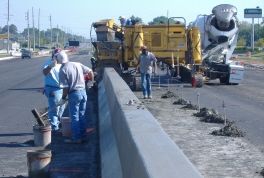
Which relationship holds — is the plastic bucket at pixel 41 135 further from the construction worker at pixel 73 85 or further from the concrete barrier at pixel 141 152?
the concrete barrier at pixel 141 152

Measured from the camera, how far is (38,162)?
9.13 meters

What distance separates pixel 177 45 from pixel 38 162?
766 inches

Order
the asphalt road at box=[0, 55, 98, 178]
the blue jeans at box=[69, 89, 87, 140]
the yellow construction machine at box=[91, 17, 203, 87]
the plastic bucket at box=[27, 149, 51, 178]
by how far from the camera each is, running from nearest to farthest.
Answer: the plastic bucket at box=[27, 149, 51, 178], the asphalt road at box=[0, 55, 98, 178], the blue jeans at box=[69, 89, 87, 140], the yellow construction machine at box=[91, 17, 203, 87]

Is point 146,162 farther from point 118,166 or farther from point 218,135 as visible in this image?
point 218,135

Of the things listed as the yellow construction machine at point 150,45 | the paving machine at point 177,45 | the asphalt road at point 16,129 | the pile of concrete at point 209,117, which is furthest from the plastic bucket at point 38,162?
the yellow construction machine at point 150,45

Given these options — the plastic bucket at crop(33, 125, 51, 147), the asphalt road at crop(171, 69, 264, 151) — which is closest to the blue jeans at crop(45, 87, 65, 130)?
the plastic bucket at crop(33, 125, 51, 147)

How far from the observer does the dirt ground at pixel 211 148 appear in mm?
9909

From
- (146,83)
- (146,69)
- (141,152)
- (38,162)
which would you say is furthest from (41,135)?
(146,69)

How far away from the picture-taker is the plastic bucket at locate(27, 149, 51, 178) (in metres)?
9.09

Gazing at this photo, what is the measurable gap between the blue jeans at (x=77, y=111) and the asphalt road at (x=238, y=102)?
3527mm

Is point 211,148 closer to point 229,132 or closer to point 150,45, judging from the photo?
point 229,132

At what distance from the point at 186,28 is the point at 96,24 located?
4386 millimetres

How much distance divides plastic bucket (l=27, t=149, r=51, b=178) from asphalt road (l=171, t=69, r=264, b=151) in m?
4.64

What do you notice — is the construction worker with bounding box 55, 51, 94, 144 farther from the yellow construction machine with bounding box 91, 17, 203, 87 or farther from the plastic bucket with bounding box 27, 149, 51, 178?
the yellow construction machine with bounding box 91, 17, 203, 87
